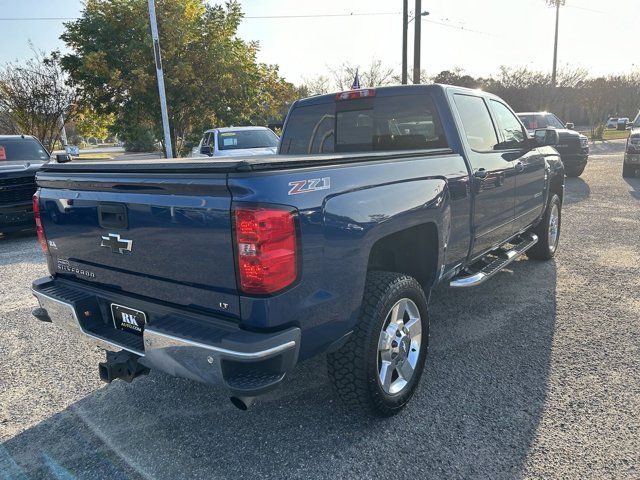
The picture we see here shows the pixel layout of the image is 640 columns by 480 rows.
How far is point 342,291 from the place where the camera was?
2.34 metres

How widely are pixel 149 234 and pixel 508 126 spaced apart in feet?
12.5

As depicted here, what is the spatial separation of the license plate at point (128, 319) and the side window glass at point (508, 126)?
341 cm

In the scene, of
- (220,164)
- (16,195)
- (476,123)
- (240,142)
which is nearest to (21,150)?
(16,195)

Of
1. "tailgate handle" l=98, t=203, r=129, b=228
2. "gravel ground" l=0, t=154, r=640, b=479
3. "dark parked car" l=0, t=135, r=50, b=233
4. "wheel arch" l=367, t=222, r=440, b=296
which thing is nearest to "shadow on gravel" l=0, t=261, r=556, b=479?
"gravel ground" l=0, t=154, r=640, b=479

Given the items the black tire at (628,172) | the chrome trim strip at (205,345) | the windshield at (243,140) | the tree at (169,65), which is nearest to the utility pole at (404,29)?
the tree at (169,65)

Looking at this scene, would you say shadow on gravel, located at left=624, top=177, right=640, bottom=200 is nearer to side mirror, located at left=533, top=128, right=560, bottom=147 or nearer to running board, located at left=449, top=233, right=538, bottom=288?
side mirror, located at left=533, top=128, right=560, bottom=147

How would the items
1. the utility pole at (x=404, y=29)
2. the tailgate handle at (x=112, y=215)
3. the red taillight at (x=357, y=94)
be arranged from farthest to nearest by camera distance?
1. the utility pole at (x=404, y=29)
2. the red taillight at (x=357, y=94)
3. the tailgate handle at (x=112, y=215)

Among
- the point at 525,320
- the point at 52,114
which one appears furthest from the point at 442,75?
the point at 525,320

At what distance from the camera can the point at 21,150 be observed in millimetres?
9305

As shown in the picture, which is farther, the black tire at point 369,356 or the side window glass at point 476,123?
the side window glass at point 476,123

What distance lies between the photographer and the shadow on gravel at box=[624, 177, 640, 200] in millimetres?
10317

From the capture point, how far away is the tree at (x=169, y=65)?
1598 cm

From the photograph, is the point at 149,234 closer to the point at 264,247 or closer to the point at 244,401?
the point at 264,247

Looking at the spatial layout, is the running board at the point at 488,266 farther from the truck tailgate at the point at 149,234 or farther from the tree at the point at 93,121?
the tree at the point at 93,121
